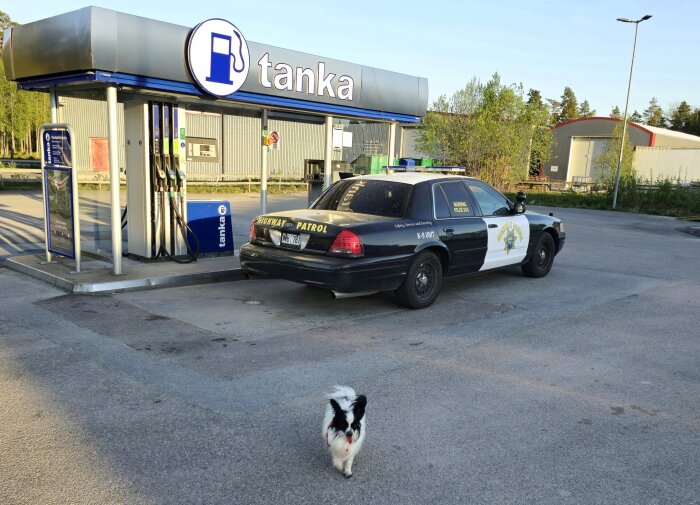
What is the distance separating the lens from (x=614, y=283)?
9.27m

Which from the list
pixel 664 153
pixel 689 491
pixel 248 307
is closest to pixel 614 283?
pixel 248 307

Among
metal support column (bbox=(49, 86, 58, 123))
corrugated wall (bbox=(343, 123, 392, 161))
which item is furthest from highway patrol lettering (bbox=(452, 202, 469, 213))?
corrugated wall (bbox=(343, 123, 392, 161))

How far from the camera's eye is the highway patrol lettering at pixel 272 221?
689 centimetres

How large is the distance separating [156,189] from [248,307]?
3076 mm

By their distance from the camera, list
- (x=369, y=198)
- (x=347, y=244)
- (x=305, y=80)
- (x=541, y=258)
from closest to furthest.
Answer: (x=347, y=244) < (x=369, y=198) < (x=541, y=258) < (x=305, y=80)

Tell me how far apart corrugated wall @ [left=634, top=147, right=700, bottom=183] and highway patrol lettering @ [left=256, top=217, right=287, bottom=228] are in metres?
43.3

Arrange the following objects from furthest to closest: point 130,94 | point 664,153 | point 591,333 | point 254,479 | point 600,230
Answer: point 664,153, point 600,230, point 130,94, point 591,333, point 254,479

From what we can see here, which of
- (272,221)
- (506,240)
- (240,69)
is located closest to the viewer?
(272,221)

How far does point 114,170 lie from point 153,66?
1.49 meters

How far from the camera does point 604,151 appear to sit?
4884 centimetres

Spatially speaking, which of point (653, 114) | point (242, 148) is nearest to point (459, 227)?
point (242, 148)

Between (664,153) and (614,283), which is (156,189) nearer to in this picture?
(614,283)

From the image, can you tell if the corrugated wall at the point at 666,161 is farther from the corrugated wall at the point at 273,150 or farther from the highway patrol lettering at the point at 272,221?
the highway patrol lettering at the point at 272,221

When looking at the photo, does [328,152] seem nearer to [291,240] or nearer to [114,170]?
[114,170]
